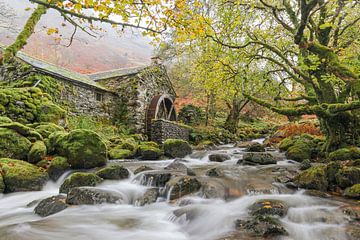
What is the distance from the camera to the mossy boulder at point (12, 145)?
7.11 m

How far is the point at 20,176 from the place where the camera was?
6.14 m

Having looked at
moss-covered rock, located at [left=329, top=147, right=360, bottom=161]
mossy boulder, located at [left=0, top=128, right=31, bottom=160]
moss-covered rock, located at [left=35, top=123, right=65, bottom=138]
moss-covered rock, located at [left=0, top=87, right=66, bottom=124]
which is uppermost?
moss-covered rock, located at [left=0, top=87, right=66, bottom=124]

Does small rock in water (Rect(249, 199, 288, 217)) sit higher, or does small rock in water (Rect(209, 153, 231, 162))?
small rock in water (Rect(209, 153, 231, 162))

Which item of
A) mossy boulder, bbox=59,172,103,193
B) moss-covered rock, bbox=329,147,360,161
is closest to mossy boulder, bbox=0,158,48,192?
mossy boulder, bbox=59,172,103,193

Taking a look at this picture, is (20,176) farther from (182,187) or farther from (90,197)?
(182,187)

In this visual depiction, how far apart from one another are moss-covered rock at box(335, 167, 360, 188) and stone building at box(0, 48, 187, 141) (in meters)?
11.5

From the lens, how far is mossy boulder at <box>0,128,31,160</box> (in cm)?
711

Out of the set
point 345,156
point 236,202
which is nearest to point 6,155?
point 236,202

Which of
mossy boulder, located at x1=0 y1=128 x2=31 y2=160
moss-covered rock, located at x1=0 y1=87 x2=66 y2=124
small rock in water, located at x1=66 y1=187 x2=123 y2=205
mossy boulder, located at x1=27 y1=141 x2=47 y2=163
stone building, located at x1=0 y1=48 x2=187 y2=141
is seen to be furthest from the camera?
stone building, located at x1=0 y1=48 x2=187 y2=141

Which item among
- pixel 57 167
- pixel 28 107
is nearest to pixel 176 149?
pixel 57 167

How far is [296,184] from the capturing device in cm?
589

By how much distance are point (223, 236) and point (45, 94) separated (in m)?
10.3

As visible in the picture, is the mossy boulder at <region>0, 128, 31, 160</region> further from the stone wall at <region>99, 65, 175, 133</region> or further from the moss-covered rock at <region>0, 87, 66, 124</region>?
the stone wall at <region>99, 65, 175, 133</region>

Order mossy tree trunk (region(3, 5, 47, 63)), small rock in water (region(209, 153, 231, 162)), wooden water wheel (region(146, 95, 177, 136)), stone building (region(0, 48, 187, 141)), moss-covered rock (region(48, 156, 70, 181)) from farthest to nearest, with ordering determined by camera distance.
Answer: wooden water wheel (region(146, 95, 177, 136)) → stone building (region(0, 48, 187, 141)) → small rock in water (region(209, 153, 231, 162)) → mossy tree trunk (region(3, 5, 47, 63)) → moss-covered rock (region(48, 156, 70, 181))
